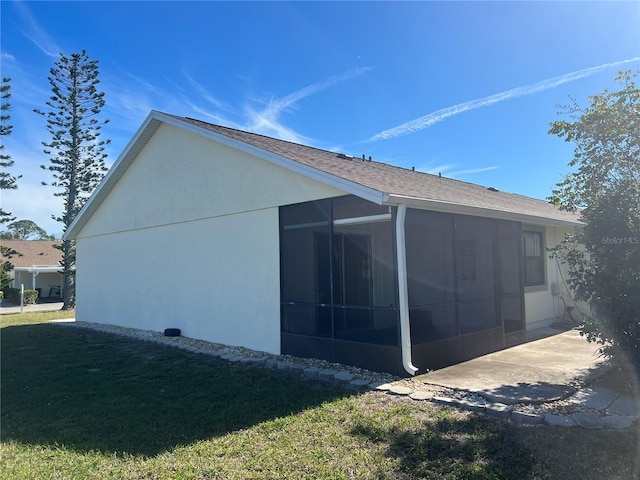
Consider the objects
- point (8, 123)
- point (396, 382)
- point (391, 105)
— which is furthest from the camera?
point (8, 123)

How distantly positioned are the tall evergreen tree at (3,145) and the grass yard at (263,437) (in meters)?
17.2

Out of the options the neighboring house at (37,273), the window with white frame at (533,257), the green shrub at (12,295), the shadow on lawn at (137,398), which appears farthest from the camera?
the neighboring house at (37,273)

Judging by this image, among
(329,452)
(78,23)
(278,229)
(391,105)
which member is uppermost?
(78,23)

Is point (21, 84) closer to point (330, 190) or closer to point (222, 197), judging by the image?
point (222, 197)

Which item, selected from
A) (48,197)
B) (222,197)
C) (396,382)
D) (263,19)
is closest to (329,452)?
(396,382)

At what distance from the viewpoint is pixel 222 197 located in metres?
9.44

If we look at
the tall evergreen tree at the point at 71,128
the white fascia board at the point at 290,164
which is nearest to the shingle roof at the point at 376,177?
the white fascia board at the point at 290,164

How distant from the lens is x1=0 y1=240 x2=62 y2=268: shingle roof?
32956 mm

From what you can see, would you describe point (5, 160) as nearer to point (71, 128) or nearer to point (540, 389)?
point (71, 128)

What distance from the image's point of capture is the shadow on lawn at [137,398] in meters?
4.48

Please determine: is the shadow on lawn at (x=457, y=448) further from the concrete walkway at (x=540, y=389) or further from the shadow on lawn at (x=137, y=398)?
the shadow on lawn at (x=137, y=398)

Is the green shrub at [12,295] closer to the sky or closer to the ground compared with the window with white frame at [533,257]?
closer to the ground

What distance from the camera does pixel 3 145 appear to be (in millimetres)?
20172

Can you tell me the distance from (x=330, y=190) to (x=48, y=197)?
21.1 meters
